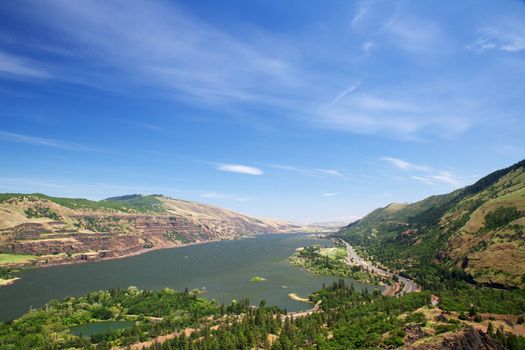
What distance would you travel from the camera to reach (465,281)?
16750cm

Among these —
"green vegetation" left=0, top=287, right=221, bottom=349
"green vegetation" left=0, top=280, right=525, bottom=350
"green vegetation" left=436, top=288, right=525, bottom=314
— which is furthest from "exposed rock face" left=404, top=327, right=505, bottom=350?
"green vegetation" left=0, top=287, right=221, bottom=349

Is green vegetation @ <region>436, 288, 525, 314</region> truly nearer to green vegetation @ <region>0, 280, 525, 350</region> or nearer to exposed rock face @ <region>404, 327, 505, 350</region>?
green vegetation @ <region>0, 280, 525, 350</region>

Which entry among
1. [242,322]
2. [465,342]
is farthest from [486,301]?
[242,322]

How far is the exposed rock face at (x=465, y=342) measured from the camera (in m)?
81.1

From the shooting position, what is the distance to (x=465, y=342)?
82.8 metres

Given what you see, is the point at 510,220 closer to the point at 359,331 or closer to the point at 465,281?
the point at 465,281

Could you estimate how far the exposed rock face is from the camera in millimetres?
81062

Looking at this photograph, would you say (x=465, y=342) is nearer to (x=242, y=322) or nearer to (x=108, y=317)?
(x=242, y=322)

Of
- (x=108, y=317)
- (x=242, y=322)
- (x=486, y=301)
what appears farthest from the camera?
(x=108, y=317)

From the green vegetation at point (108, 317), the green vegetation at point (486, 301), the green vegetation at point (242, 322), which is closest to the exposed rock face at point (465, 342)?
the green vegetation at point (242, 322)

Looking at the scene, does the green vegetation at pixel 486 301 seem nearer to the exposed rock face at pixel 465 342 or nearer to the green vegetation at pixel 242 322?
the green vegetation at pixel 242 322

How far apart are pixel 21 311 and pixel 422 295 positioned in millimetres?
156196

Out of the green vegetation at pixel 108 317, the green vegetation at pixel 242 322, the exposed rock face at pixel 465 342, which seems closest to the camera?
the exposed rock face at pixel 465 342

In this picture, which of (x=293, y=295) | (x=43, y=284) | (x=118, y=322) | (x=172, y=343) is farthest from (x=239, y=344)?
(x=43, y=284)
